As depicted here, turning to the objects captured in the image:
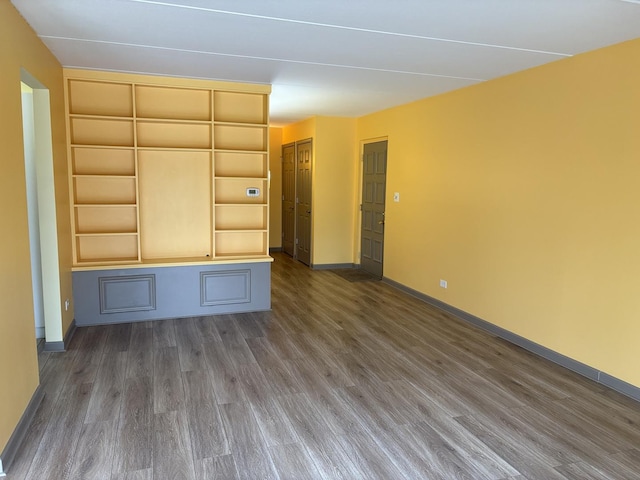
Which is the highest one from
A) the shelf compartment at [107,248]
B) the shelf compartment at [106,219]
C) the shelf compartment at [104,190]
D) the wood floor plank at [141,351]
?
the shelf compartment at [104,190]

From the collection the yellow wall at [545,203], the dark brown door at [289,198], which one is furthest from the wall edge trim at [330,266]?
the yellow wall at [545,203]

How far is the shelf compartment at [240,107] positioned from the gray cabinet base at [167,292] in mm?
1639

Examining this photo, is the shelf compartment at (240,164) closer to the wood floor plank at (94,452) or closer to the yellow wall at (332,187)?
the yellow wall at (332,187)

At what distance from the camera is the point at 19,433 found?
2441 mm

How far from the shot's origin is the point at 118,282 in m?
4.43

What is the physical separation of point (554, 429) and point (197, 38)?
3.57 meters

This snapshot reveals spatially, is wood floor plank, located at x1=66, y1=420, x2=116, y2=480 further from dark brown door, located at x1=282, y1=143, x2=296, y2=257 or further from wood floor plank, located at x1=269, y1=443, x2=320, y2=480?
dark brown door, located at x1=282, y1=143, x2=296, y2=257

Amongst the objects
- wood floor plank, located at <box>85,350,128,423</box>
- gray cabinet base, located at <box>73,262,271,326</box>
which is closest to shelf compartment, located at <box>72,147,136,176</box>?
gray cabinet base, located at <box>73,262,271,326</box>

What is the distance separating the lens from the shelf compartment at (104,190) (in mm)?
4383

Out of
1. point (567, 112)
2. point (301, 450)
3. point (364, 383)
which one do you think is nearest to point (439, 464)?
point (301, 450)

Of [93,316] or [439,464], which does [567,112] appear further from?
[93,316]

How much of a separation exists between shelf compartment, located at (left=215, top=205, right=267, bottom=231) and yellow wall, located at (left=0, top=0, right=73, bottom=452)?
2271 millimetres

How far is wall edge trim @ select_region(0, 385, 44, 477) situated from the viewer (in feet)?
7.25

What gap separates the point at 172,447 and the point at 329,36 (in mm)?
2825
